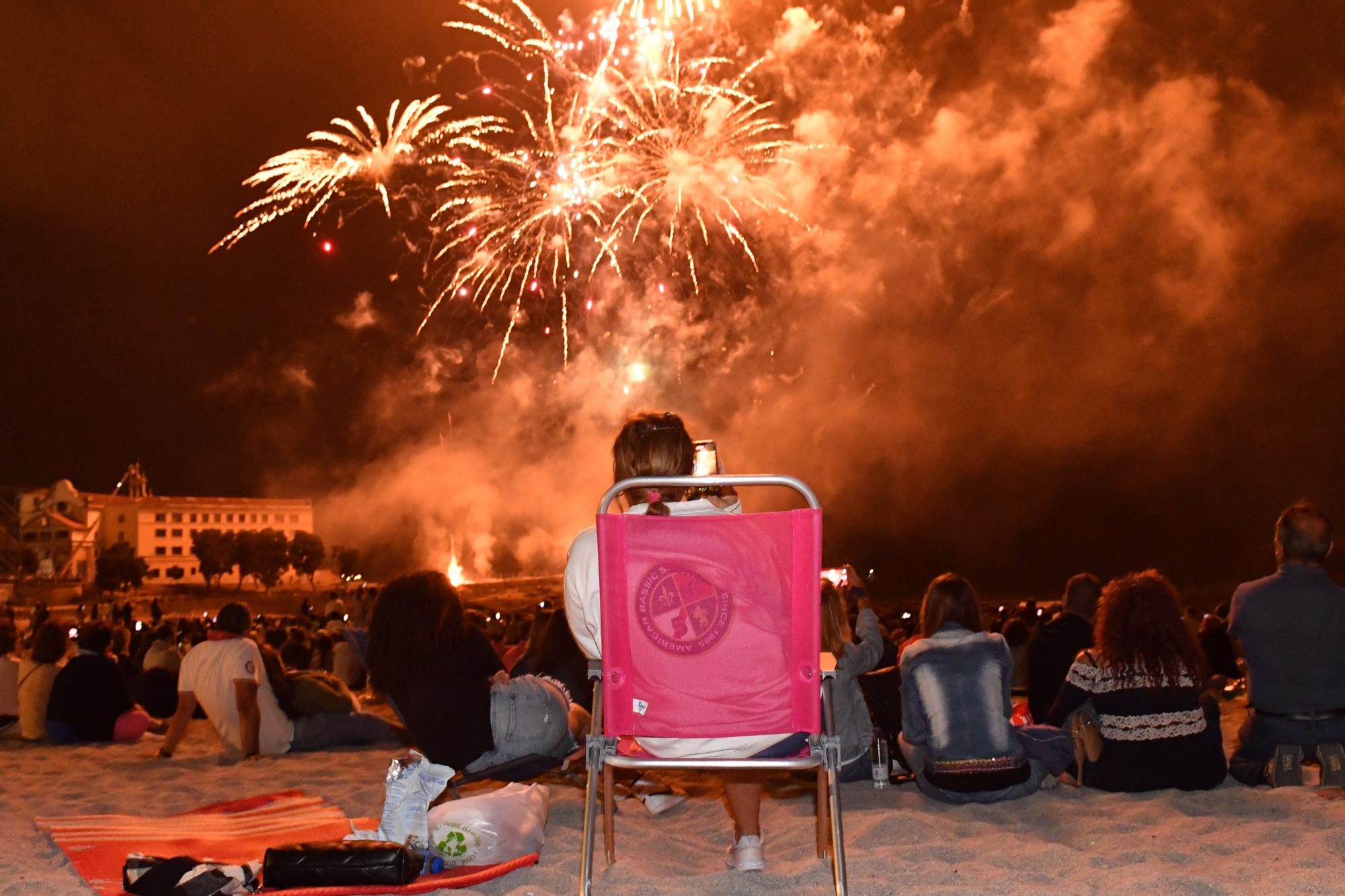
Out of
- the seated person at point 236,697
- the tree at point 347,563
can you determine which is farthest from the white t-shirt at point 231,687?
the tree at point 347,563

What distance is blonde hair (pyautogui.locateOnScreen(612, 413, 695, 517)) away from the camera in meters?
3.31

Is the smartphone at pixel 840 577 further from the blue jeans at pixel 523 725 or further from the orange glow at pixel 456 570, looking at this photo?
the orange glow at pixel 456 570

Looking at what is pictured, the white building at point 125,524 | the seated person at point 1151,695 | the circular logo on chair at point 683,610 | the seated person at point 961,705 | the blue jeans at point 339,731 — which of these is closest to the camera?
the circular logo on chair at point 683,610

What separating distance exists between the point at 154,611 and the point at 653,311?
19.0 metres

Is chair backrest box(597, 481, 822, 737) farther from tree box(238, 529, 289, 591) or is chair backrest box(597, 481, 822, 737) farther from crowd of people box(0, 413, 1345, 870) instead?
tree box(238, 529, 289, 591)

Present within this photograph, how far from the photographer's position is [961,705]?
4.41 meters

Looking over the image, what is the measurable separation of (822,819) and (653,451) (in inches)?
52.7

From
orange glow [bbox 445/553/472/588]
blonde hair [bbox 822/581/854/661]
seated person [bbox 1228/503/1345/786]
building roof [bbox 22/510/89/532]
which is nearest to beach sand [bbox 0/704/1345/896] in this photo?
seated person [bbox 1228/503/1345/786]

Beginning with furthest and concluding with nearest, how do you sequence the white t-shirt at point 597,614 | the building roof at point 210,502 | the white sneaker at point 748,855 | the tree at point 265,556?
the building roof at point 210,502
the tree at point 265,556
the white sneaker at point 748,855
the white t-shirt at point 597,614

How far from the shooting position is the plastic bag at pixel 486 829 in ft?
11.6

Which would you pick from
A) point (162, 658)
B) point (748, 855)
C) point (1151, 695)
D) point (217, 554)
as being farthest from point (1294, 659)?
point (217, 554)

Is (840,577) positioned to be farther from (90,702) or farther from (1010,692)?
(90,702)

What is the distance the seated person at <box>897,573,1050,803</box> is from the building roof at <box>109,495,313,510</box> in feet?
194

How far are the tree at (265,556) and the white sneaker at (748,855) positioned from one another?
176 feet
